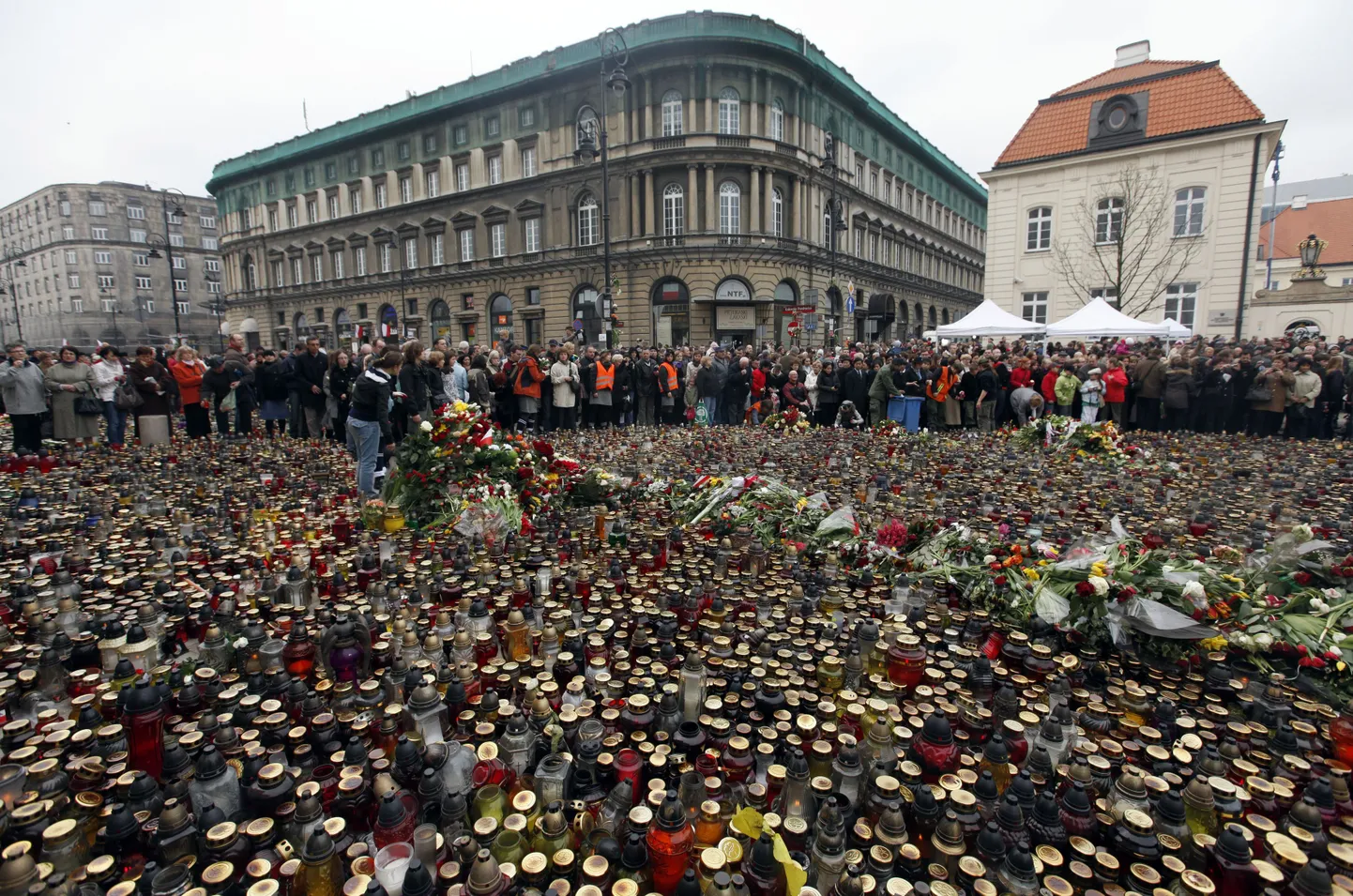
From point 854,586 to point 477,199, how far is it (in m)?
42.6

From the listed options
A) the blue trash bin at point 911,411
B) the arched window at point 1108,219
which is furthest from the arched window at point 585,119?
the blue trash bin at point 911,411

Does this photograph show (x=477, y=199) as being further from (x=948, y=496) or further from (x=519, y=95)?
(x=948, y=496)

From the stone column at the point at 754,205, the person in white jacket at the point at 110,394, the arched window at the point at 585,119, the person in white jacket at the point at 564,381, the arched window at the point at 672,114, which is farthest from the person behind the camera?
the arched window at the point at 585,119

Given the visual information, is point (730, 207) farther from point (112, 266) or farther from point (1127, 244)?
point (112, 266)

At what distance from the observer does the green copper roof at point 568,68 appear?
32.2m

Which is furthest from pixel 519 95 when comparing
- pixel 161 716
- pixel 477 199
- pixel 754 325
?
pixel 161 716

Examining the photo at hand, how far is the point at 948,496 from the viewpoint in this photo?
6934 mm

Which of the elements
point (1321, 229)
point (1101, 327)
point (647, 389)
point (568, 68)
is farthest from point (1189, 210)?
point (1321, 229)

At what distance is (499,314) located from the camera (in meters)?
40.8

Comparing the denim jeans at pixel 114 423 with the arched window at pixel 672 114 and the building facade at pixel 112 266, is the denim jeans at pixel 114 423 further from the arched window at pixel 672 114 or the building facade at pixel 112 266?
the building facade at pixel 112 266

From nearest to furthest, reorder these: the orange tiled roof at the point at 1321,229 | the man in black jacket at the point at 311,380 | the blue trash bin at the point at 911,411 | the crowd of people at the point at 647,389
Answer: the crowd of people at the point at 647,389, the man in black jacket at the point at 311,380, the blue trash bin at the point at 911,411, the orange tiled roof at the point at 1321,229

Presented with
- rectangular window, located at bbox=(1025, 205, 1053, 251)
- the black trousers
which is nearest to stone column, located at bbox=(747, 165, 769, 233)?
rectangular window, located at bbox=(1025, 205, 1053, 251)

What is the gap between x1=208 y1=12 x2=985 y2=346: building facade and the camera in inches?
1308

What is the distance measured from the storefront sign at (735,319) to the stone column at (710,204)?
4.32 m
